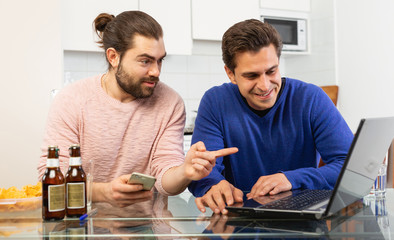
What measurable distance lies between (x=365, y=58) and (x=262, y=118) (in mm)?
2088

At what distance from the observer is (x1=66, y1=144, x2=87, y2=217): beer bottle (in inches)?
42.7

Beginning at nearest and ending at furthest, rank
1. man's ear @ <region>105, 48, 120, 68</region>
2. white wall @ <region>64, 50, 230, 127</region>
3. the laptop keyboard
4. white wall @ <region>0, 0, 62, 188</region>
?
the laptop keyboard, man's ear @ <region>105, 48, 120, 68</region>, white wall @ <region>0, 0, 62, 188</region>, white wall @ <region>64, 50, 230, 127</region>

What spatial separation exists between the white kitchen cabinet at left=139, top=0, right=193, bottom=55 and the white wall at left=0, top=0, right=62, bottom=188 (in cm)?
90

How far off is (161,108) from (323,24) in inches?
97.7

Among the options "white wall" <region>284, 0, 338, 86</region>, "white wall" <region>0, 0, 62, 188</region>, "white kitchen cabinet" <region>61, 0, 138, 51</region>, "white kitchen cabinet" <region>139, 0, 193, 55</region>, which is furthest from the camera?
"white wall" <region>284, 0, 338, 86</region>

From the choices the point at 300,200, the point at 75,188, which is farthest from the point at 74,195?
the point at 300,200

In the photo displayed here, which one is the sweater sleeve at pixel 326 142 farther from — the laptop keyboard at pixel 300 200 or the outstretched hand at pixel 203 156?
the outstretched hand at pixel 203 156

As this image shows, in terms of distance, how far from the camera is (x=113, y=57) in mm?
1791

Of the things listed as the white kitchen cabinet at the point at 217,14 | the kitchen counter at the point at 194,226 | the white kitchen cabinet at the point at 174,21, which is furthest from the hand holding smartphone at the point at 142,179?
the white kitchen cabinet at the point at 217,14

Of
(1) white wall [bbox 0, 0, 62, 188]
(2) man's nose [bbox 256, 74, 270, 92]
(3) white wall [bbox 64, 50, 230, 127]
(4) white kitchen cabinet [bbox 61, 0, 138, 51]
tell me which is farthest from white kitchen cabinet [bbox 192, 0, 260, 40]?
(2) man's nose [bbox 256, 74, 270, 92]

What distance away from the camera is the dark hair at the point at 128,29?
1.69 meters

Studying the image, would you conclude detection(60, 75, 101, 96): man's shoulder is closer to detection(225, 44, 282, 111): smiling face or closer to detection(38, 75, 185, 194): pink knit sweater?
detection(38, 75, 185, 194): pink knit sweater

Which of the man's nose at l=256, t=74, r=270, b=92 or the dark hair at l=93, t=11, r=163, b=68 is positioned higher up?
the dark hair at l=93, t=11, r=163, b=68

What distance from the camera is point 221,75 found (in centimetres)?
401
